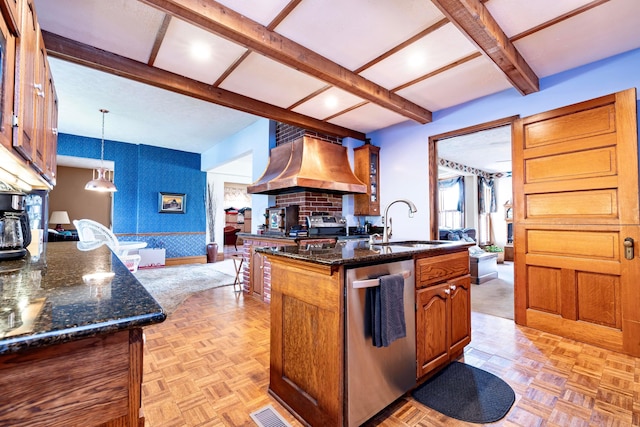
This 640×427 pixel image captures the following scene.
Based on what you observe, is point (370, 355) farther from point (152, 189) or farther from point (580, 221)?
point (152, 189)

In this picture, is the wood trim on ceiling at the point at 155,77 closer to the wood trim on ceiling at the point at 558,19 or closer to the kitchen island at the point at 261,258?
the kitchen island at the point at 261,258

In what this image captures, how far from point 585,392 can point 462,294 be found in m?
0.84

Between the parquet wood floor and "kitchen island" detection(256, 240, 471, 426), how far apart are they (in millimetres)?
187

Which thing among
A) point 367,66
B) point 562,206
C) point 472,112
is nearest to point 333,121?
point 367,66

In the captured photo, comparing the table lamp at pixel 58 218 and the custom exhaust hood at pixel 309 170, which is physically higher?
the custom exhaust hood at pixel 309 170

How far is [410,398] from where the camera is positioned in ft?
5.70

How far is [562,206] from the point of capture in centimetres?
264

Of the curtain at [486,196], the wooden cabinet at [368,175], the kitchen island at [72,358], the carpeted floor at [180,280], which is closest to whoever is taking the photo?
the kitchen island at [72,358]

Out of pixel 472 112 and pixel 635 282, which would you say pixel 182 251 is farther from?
pixel 635 282

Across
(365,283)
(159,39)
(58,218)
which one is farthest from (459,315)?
(58,218)

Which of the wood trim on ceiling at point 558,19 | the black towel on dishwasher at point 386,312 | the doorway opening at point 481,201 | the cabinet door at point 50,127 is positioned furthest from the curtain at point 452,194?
the cabinet door at point 50,127

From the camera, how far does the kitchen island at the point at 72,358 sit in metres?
0.50

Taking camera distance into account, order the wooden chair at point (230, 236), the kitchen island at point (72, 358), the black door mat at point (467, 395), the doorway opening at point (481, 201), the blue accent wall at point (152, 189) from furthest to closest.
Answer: the wooden chair at point (230, 236) → the blue accent wall at point (152, 189) → the doorway opening at point (481, 201) → the black door mat at point (467, 395) → the kitchen island at point (72, 358)

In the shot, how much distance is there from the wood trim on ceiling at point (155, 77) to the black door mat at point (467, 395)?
3143mm
